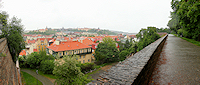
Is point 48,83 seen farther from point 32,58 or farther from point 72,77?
point 32,58

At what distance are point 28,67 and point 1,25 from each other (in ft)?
41.8

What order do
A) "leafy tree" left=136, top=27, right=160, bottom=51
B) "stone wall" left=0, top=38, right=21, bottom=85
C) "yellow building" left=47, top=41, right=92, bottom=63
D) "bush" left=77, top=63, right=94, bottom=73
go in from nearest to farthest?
"stone wall" left=0, top=38, right=21, bottom=85
"bush" left=77, top=63, right=94, bottom=73
"yellow building" left=47, top=41, right=92, bottom=63
"leafy tree" left=136, top=27, right=160, bottom=51

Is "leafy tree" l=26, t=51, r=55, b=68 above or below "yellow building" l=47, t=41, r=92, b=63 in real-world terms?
below

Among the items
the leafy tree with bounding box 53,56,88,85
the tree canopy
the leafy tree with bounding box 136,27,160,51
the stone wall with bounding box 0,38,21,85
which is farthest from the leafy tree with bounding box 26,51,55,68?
the tree canopy

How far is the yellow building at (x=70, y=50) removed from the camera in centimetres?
2331

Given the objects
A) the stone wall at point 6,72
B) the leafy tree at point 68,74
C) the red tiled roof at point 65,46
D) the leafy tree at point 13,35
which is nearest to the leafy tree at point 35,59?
the red tiled roof at point 65,46

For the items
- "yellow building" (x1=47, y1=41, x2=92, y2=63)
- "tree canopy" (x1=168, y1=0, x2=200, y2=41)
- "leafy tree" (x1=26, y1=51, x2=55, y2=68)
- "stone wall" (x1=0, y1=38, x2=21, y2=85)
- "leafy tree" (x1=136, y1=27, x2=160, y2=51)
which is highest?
"tree canopy" (x1=168, y1=0, x2=200, y2=41)

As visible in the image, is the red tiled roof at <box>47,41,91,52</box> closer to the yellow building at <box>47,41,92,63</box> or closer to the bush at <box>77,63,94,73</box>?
the yellow building at <box>47,41,92,63</box>

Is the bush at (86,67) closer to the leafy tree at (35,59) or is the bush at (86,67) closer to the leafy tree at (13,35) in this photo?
the leafy tree at (35,59)

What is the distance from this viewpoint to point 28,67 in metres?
22.6

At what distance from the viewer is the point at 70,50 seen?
80.7ft

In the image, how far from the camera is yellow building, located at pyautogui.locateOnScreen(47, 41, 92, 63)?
76.5 ft

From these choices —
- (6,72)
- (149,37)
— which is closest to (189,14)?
(6,72)

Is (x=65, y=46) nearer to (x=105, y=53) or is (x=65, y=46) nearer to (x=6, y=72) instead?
(x=105, y=53)
